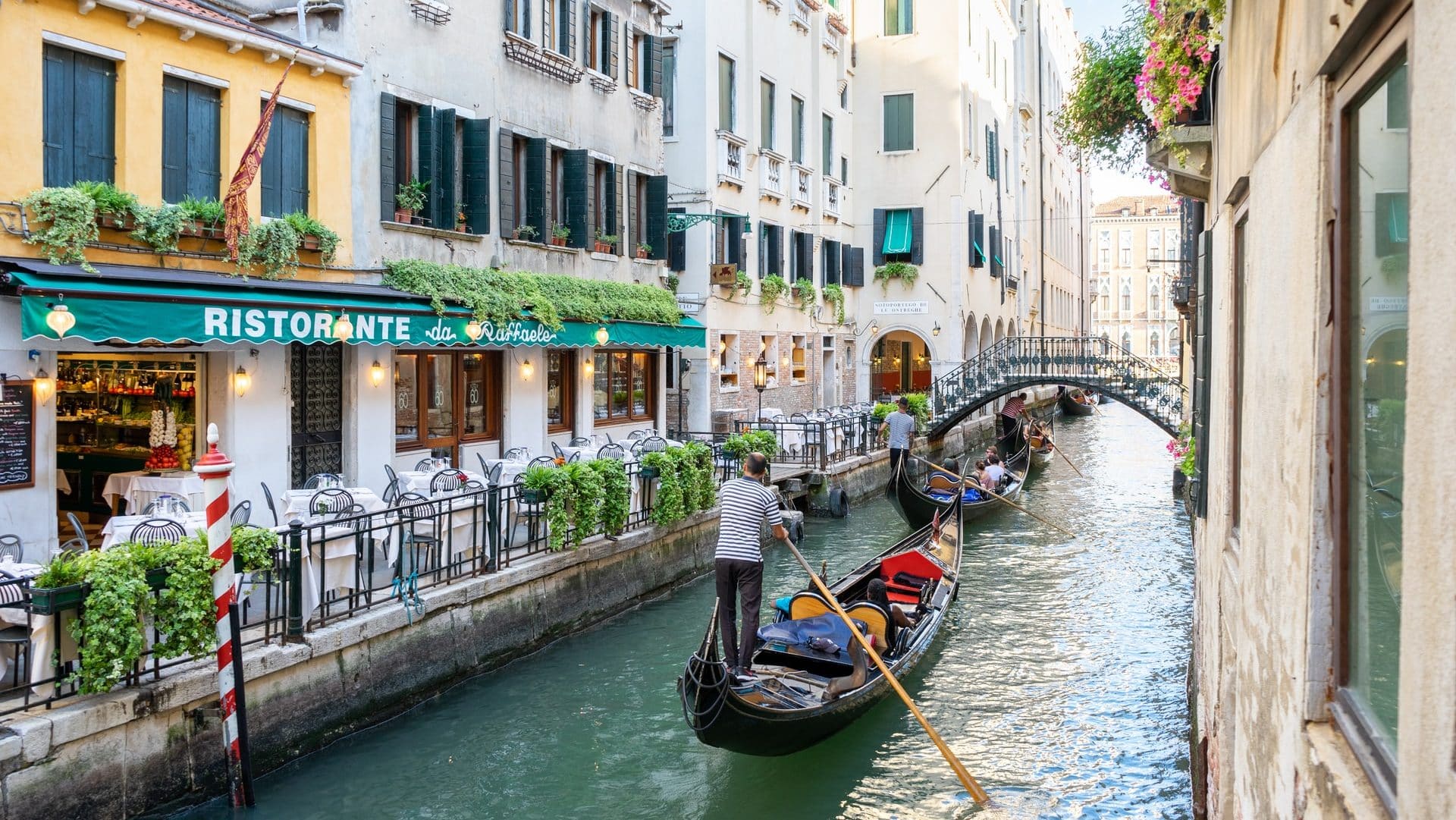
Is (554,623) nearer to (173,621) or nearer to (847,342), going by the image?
(173,621)

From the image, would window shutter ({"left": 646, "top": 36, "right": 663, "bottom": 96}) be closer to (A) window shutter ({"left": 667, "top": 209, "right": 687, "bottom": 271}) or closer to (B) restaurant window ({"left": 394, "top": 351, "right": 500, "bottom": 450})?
(A) window shutter ({"left": 667, "top": 209, "right": 687, "bottom": 271})

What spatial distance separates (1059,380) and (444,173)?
14011 mm

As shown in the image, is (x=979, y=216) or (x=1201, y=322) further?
(x=979, y=216)

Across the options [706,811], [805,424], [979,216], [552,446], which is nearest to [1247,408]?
[706,811]

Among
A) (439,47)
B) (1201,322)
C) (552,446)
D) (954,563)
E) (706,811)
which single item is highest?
(439,47)

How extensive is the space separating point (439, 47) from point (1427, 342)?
12722 mm

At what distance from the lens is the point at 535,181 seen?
1493 cm

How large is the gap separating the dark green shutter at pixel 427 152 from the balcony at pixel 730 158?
820cm

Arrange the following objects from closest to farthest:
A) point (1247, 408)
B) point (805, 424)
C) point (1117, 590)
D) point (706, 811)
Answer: point (1247, 408) < point (706, 811) < point (1117, 590) < point (805, 424)

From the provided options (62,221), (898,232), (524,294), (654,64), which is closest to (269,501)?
(62,221)

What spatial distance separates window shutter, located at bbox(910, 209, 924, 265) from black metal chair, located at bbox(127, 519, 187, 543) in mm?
22337

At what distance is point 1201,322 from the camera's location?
22.4 ft

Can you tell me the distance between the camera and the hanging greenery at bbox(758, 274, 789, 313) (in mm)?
22375

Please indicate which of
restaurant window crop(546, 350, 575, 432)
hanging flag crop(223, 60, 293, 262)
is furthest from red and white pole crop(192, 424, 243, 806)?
restaurant window crop(546, 350, 575, 432)
